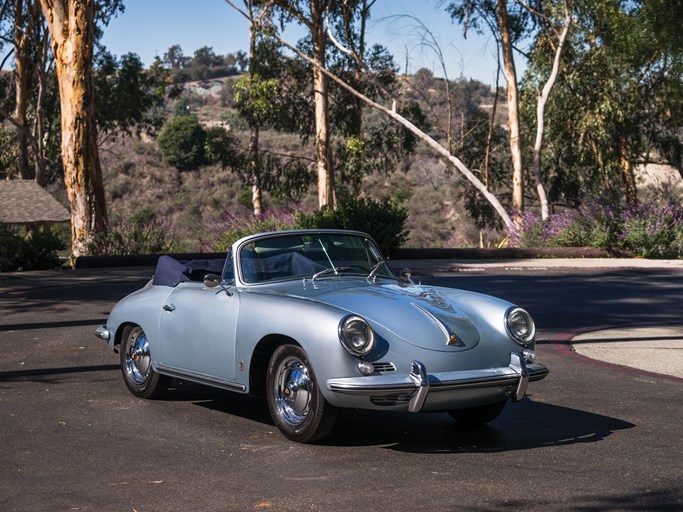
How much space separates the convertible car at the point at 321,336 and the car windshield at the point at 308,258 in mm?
11

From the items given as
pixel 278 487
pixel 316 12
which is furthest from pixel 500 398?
pixel 316 12

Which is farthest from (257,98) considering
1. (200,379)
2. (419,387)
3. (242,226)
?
(419,387)

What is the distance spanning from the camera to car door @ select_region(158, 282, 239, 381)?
8211mm

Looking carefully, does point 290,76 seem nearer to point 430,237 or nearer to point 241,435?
point 430,237

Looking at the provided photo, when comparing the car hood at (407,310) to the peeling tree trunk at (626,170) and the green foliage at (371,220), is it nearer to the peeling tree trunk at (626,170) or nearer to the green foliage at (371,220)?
the green foliage at (371,220)

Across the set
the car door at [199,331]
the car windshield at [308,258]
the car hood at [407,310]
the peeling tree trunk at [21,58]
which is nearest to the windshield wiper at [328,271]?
the car windshield at [308,258]

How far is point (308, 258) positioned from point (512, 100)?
34.8 meters

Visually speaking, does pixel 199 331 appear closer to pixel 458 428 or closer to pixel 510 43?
pixel 458 428

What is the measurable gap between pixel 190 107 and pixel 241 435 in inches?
4326

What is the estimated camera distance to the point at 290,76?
46.2 meters

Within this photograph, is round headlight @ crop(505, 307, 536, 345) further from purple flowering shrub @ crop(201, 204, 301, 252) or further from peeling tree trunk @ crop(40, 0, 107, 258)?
peeling tree trunk @ crop(40, 0, 107, 258)

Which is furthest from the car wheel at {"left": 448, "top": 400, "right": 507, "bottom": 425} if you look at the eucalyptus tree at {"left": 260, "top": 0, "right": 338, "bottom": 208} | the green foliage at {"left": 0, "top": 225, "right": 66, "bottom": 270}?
the eucalyptus tree at {"left": 260, "top": 0, "right": 338, "bottom": 208}

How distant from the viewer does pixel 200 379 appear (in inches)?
336

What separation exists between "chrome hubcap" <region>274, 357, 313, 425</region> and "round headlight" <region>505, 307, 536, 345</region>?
152cm
